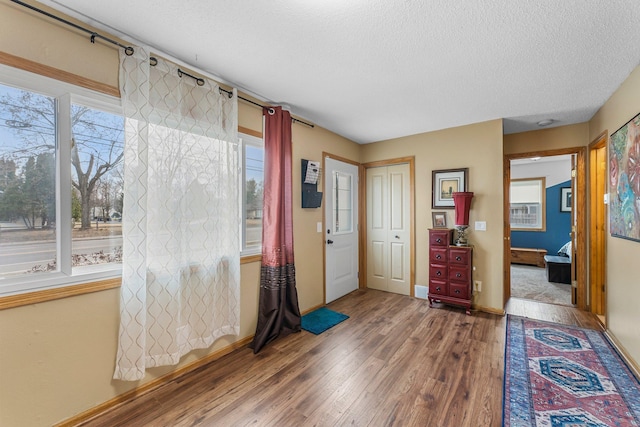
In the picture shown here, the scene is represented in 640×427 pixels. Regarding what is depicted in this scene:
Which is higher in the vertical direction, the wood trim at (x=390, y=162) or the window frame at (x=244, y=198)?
the wood trim at (x=390, y=162)

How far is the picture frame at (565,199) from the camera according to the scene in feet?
19.5

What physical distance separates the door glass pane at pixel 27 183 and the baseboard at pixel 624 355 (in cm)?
421

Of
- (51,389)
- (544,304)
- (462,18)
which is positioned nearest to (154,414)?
(51,389)

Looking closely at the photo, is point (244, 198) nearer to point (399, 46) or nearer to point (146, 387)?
point (146, 387)

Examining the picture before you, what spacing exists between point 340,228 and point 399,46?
2.63 metres

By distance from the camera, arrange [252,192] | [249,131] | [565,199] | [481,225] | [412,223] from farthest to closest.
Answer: [565,199], [412,223], [481,225], [252,192], [249,131]

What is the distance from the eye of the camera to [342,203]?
4.15 m

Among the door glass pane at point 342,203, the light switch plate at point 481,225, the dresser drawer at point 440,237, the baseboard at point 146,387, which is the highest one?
the door glass pane at point 342,203

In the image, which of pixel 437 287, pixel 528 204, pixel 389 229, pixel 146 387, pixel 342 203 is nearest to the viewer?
pixel 146 387

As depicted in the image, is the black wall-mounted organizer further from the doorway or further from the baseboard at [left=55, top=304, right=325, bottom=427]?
the doorway

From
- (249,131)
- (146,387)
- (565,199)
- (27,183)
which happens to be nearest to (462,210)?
(249,131)

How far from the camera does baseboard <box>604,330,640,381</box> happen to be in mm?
2106

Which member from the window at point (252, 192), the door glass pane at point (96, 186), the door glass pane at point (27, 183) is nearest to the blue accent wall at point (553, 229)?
the window at point (252, 192)

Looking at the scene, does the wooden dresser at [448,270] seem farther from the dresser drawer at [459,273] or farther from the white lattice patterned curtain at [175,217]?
the white lattice patterned curtain at [175,217]
